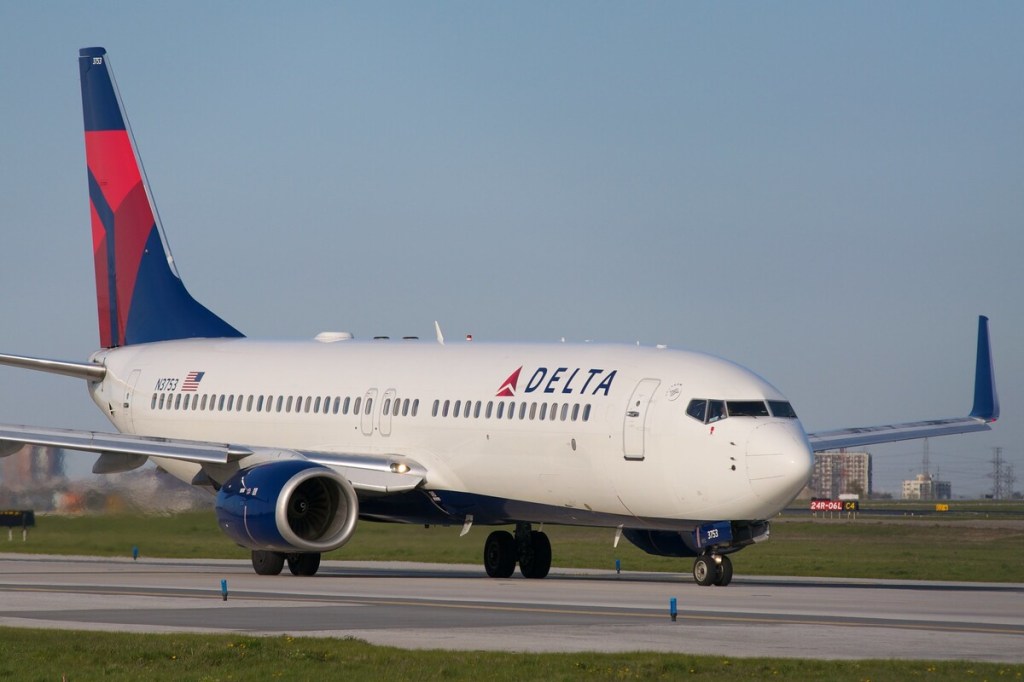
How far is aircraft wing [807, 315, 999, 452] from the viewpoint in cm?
3519

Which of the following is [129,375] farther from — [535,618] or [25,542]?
[535,618]

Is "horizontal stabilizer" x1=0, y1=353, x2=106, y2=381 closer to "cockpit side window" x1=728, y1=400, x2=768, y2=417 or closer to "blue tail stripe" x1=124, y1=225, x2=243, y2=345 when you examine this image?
"blue tail stripe" x1=124, y1=225, x2=243, y2=345

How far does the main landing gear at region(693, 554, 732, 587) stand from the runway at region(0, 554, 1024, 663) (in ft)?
0.77

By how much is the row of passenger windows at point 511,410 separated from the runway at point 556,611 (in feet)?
9.90

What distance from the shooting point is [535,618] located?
74.1ft

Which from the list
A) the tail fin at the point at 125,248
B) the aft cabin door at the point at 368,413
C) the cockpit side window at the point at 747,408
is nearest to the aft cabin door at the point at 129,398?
the tail fin at the point at 125,248

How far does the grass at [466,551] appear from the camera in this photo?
38000mm

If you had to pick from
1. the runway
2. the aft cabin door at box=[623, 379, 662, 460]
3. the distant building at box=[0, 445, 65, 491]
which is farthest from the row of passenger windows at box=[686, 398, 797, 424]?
the distant building at box=[0, 445, 65, 491]

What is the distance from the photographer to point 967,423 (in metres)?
37.2

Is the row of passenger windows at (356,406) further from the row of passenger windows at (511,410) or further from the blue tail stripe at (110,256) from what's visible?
the blue tail stripe at (110,256)

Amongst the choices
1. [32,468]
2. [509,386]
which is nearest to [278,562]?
[509,386]

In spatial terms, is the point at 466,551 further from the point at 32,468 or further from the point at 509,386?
the point at 32,468

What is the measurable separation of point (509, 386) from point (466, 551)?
26.1ft

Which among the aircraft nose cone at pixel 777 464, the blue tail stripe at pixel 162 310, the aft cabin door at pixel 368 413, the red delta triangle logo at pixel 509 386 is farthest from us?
the blue tail stripe at pixel 162 310
